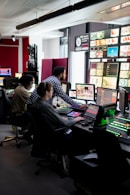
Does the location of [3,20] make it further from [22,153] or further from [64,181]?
[64,181]

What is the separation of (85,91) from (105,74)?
2.08 feet

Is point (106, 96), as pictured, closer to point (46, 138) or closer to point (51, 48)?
point (46, 138)

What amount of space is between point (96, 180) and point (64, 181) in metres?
0.85

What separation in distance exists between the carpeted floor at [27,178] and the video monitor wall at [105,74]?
77.1 inches

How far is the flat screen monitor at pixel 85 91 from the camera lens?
176 inches

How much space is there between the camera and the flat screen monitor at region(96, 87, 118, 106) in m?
3.70

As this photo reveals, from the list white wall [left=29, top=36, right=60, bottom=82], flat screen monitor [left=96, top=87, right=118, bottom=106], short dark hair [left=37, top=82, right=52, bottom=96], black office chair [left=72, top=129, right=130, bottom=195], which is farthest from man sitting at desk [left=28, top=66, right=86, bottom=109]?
white wall [left=29, top=36, right=60, bottom=82]

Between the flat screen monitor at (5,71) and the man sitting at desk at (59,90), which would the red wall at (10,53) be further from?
the man sitting at desk at (59,90)

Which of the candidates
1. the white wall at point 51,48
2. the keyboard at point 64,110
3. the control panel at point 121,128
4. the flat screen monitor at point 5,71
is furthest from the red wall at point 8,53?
the control panel at point 121,128

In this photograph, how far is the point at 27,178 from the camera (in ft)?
11.1

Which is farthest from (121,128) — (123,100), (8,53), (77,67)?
(8,53)

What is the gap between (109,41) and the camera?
5.07 m

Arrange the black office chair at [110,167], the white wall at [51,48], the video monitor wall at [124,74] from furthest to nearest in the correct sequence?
the white wall at [51,48] < the video monitor wall at [124,74] < the black office chair at [110,167]

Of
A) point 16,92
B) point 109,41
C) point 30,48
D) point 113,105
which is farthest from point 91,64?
point 30,48
